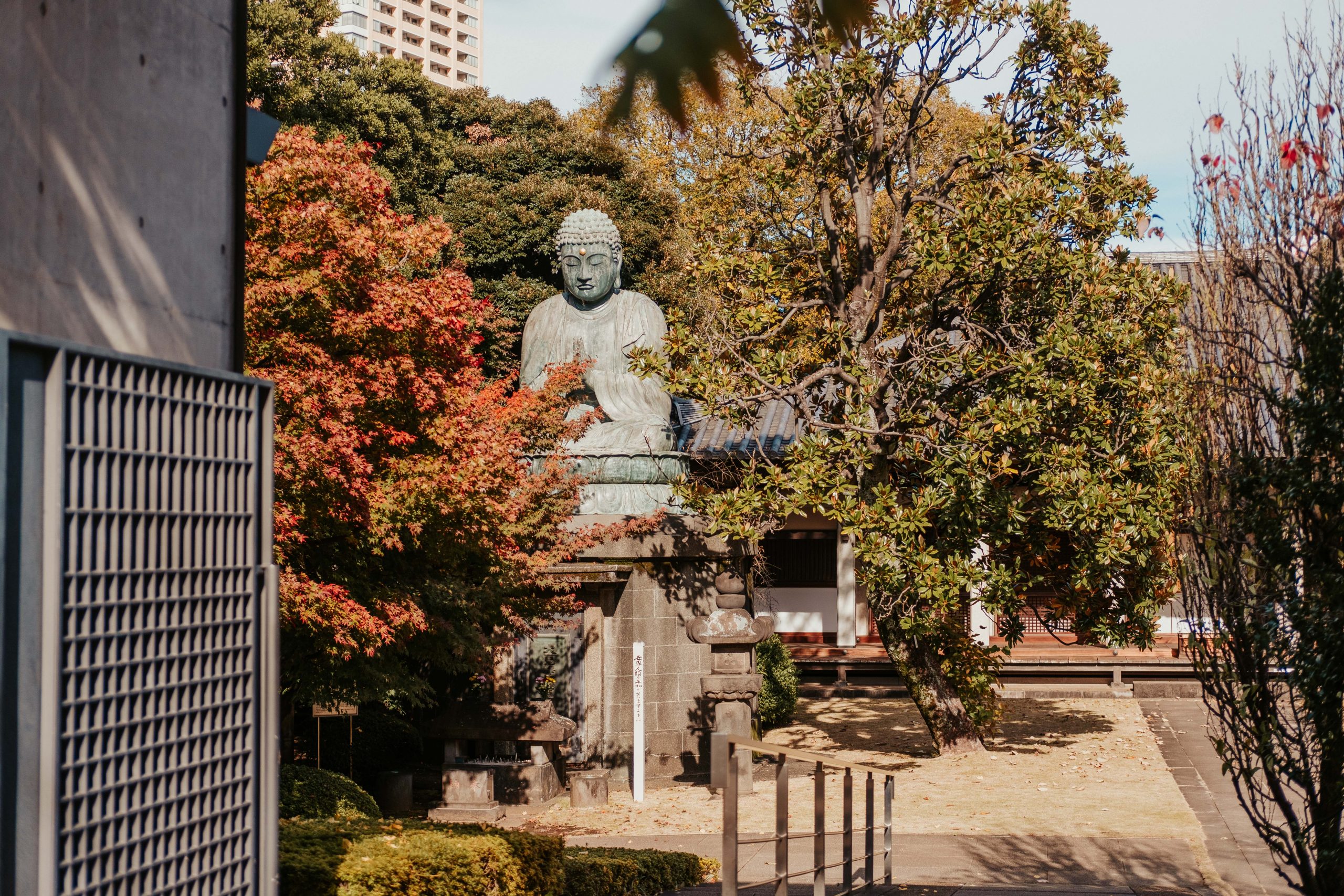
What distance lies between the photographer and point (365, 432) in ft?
34.6

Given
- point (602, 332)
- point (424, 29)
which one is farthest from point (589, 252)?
point (424, 29)

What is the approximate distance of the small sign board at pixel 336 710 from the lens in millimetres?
13367

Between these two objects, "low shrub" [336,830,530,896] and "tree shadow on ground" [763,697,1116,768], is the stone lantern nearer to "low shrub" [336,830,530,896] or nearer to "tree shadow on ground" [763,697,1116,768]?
"tree shadow on ground" [763,697,1116,768]

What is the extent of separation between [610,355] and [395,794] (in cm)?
568

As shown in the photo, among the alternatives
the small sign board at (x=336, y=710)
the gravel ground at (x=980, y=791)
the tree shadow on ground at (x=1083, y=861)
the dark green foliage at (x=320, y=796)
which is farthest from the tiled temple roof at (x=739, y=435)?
the dark green foliage at (x=320, y=796)

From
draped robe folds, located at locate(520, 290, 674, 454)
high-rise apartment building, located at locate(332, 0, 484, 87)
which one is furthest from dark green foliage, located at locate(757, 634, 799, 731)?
high-rise apartment building, located at locate(332, 0, 484, 87)

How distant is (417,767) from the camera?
582 inches

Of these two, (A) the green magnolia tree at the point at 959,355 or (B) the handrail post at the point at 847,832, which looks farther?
(A) the green magnolia tree at the point at 959,355

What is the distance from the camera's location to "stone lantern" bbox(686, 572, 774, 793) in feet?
45.8

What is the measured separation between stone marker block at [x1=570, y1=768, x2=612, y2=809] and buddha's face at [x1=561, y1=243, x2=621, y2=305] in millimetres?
5737

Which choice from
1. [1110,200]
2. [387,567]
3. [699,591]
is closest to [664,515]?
[699,591]

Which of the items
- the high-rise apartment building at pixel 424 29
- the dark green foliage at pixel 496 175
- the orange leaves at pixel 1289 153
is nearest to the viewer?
the high-rise apartment building at pixel 424 29

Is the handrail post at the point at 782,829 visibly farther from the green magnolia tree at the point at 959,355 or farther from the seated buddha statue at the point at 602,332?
the seated buddha statue at the point at 602,332

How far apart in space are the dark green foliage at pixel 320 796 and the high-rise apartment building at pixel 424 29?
9.06 meters
